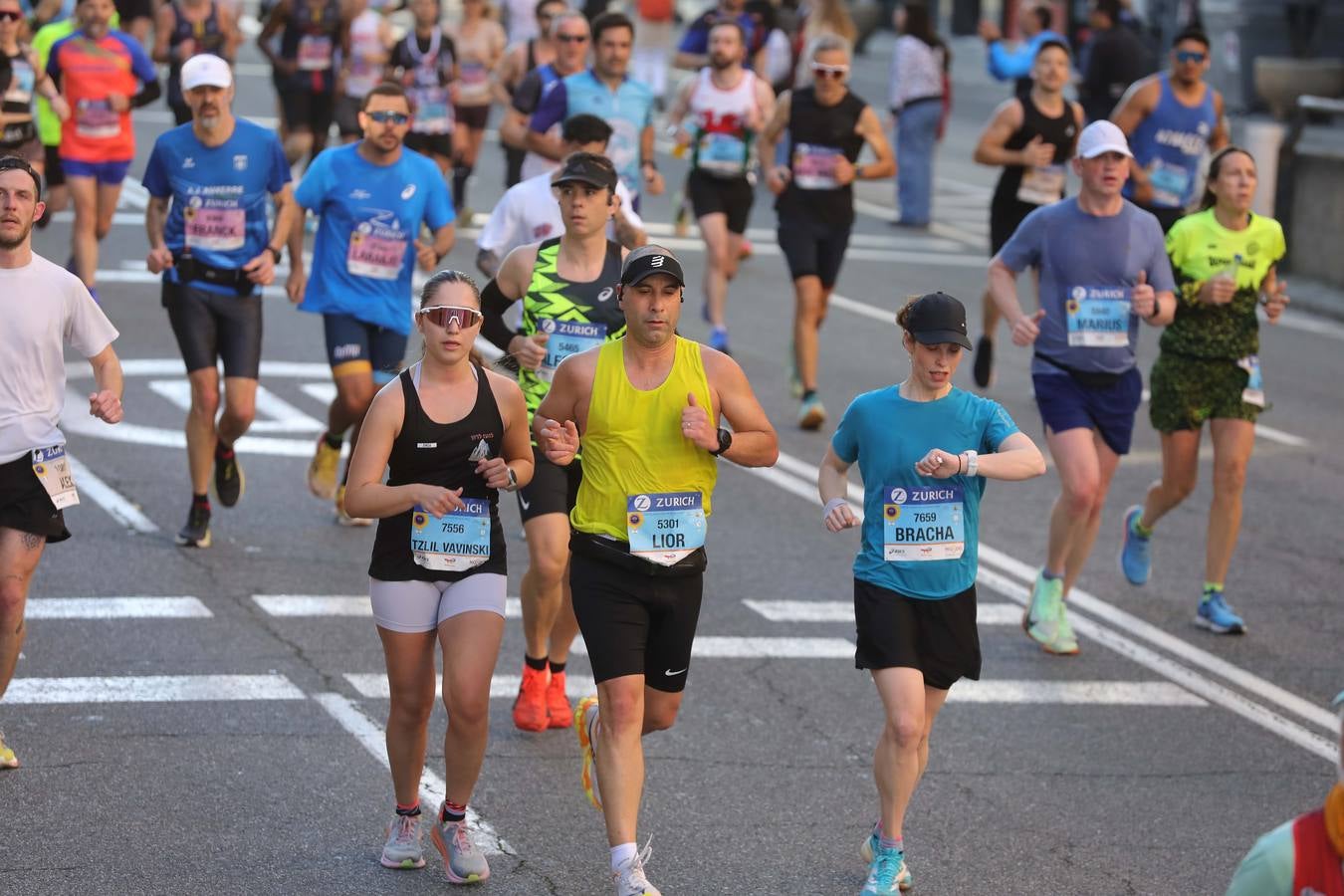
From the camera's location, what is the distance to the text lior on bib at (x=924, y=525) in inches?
262

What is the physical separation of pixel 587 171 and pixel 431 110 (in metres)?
11.6

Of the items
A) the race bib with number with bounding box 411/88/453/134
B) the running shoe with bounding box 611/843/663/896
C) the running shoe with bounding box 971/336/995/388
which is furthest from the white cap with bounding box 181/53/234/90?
the race bib with number with bounding box 411/88/453/134

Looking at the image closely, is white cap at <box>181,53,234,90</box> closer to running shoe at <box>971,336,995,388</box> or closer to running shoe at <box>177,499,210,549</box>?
running shoe at <box>177,499,210,549</box>

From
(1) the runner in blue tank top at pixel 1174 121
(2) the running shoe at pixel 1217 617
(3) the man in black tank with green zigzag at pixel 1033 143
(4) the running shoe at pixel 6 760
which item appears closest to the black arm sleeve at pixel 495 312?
(4) the running shoe at pixel 6 760

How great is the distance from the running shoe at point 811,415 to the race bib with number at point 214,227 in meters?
4.18

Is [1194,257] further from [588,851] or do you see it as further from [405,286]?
[588,851]

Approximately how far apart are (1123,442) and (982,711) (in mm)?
1528

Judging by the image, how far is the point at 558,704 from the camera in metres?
8.15

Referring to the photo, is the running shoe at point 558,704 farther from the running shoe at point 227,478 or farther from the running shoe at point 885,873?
the running shoe at point 227,478

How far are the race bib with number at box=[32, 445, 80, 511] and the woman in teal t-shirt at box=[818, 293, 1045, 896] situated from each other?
249 centimetres

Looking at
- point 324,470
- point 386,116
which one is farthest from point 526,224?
point 324,470

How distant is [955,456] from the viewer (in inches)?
256

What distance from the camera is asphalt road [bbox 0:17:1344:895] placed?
6.86 m

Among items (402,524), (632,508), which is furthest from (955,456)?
(402,524)
